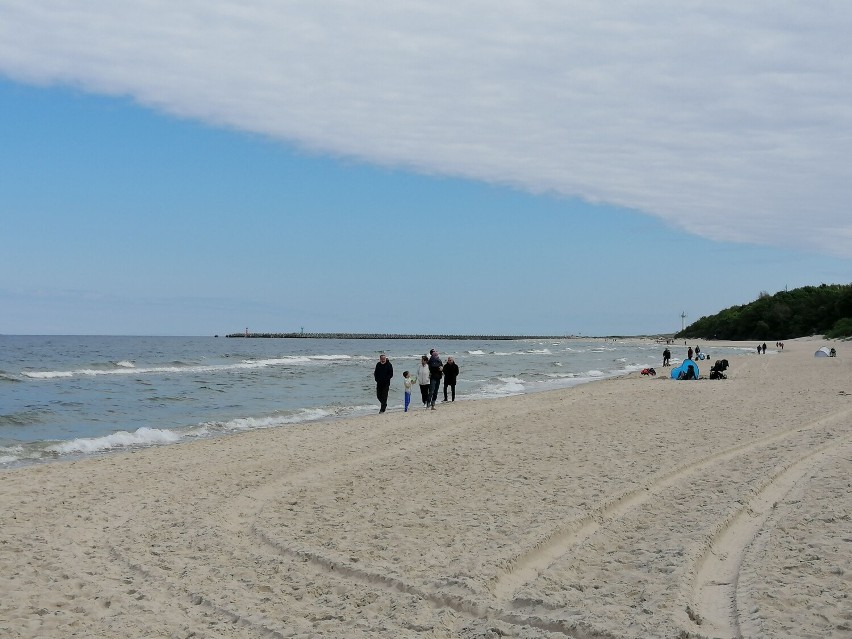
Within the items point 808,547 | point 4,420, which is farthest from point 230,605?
point 4,420

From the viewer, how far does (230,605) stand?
18.7ft

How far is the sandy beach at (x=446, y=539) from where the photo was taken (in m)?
5.31

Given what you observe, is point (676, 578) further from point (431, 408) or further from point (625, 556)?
point (431, 408)

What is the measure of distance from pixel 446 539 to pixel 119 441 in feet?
36.5

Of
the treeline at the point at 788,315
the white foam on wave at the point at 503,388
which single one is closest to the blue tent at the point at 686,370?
the white foam on wave at the point at 503,388

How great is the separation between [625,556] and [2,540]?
5889 millimetres

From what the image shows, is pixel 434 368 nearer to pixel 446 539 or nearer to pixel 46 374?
pixel 446 539

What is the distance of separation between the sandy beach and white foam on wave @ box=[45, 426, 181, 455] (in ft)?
7.30

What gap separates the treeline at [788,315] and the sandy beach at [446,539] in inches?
3539

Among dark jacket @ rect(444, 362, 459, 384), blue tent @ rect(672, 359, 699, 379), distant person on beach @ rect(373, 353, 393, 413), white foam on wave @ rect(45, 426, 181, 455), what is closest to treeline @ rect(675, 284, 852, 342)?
blue tent @ rect(672, 359, 699, 379)

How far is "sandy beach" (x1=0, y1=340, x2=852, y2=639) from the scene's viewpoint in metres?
5.31

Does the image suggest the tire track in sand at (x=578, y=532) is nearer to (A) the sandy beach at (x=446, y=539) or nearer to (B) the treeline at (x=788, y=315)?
(A) the sandy beach at (x=446, y=539)

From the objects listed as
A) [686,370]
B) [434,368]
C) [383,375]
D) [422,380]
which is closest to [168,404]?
[383,375]

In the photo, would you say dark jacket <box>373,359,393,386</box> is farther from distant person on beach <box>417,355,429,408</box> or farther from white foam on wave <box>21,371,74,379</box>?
white foam on wave <box>21,371,74,379</box>
